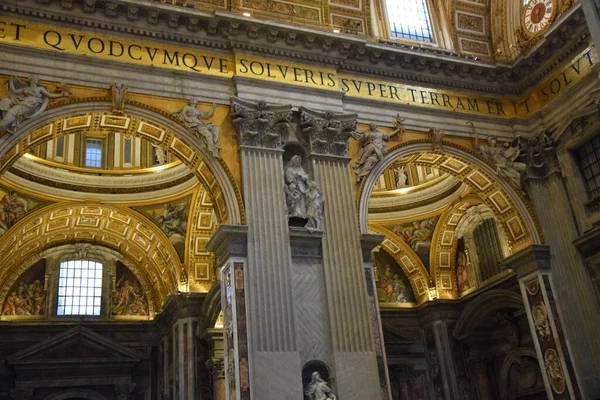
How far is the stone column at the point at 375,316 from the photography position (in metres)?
11.9

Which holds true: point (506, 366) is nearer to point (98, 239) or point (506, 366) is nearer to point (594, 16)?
point (98, 239)

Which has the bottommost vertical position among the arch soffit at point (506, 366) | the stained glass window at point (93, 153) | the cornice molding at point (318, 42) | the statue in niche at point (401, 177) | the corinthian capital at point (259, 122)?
the arch soffit at point (506, 366)

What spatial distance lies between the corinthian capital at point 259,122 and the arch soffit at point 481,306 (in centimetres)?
822

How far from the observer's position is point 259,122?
41.4ft

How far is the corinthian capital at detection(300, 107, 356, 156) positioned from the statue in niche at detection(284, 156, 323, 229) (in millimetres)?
573

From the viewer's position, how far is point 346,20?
14.9 meters

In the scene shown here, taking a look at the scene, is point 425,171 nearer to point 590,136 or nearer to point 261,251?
point 590,136

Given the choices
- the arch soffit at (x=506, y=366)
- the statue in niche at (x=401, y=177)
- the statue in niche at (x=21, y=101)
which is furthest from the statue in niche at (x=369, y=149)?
the arch soffit at (x=506, y=366)

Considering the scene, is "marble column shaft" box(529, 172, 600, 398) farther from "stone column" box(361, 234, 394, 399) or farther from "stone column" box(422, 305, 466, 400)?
"stone column" box(422, 305, 466, 400)

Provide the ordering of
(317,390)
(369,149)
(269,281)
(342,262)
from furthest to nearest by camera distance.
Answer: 1. (369,149)
2. (342,262)
3. (269,281)
4. (317,390)

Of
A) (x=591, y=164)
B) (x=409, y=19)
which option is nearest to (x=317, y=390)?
(x=591, y=164)

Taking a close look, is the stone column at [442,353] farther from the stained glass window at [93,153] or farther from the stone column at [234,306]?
the stained glass window at [93,153]

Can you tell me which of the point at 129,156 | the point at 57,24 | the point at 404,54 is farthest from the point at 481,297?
the point at 57,24

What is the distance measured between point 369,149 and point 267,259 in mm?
3469
